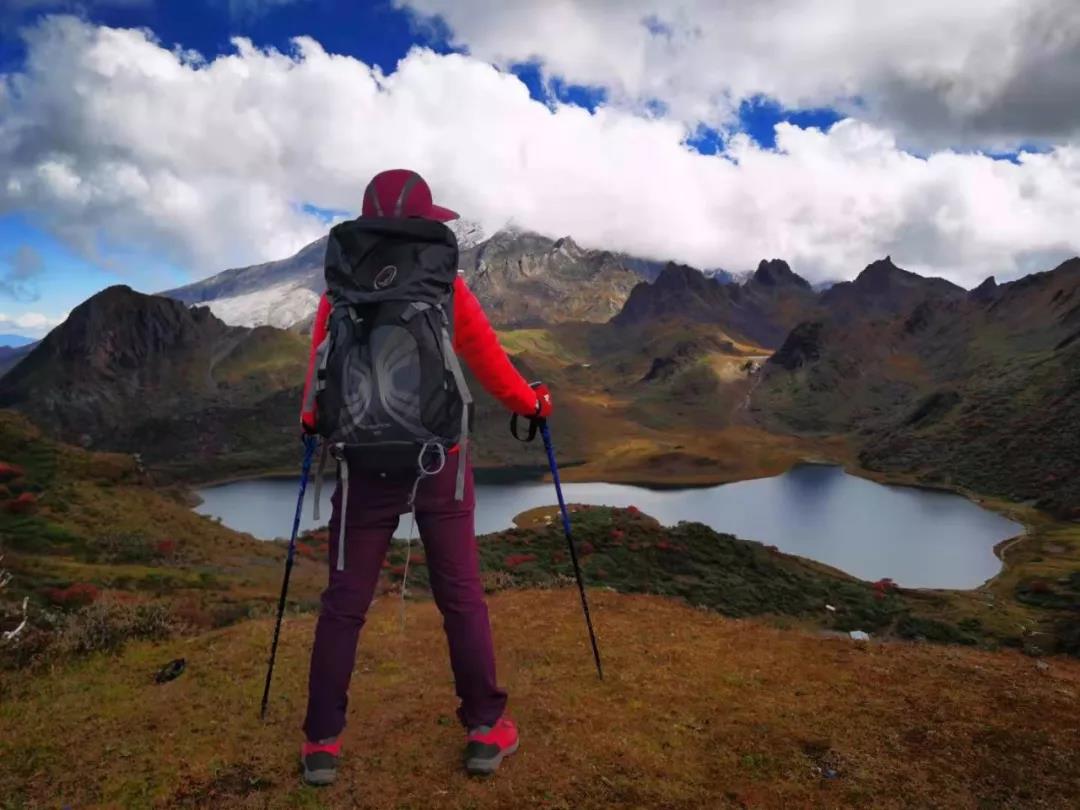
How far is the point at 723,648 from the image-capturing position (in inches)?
383

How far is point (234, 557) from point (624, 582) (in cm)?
2167

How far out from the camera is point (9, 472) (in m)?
36.9

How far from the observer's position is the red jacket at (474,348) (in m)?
5.54

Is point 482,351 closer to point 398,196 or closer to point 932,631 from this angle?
point 398,196

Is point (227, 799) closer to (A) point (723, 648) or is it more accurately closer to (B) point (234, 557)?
(A) point (723, 648)

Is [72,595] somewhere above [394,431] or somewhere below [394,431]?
below

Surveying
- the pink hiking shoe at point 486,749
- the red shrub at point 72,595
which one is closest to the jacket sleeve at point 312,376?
the pink hiking shoe at point 486,749

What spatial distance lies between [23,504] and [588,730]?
37676mm

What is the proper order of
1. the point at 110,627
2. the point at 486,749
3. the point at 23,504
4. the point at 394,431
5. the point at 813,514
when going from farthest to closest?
the point at 813,514, the point at 23,504, the point at 110,627, the point at 486,749, the point at 394,431

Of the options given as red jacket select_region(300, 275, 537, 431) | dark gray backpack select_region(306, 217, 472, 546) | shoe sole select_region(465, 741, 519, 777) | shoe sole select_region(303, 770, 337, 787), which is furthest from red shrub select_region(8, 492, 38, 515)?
shoe sole select_region(465, 741, 519, 777)

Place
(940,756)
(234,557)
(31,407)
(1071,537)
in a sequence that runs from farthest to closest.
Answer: (31,407) < (1071,537) < (234,557) < (940,756)

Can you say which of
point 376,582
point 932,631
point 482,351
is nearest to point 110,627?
point 376,582

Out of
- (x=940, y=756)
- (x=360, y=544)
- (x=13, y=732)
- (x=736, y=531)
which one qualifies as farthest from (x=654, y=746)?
(x=736, y=531)

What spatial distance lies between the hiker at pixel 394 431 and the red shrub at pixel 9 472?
134 feet
